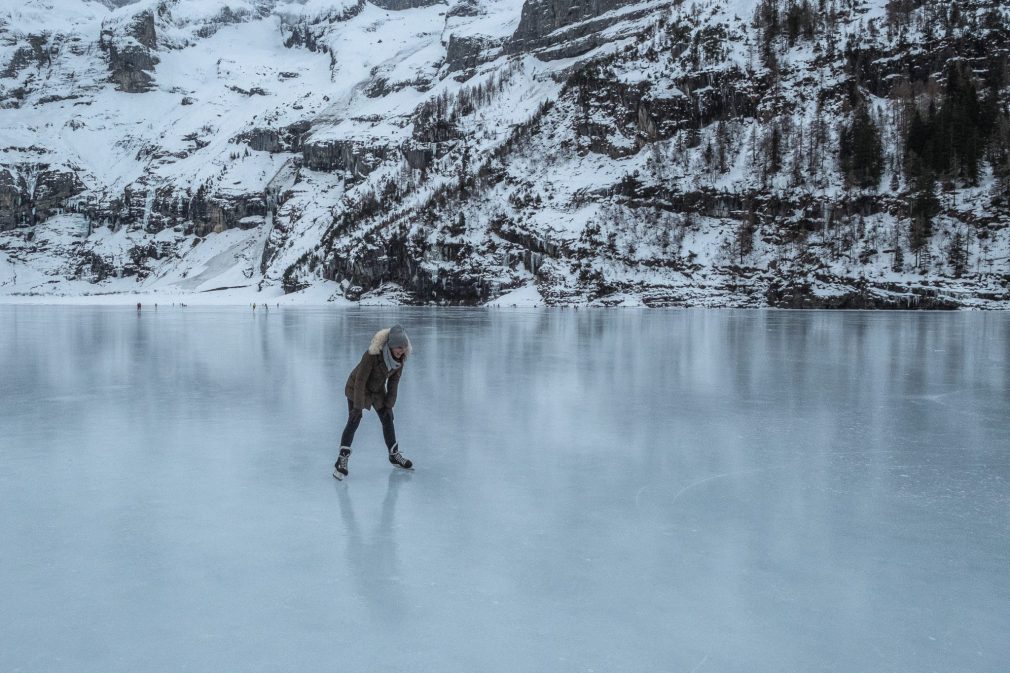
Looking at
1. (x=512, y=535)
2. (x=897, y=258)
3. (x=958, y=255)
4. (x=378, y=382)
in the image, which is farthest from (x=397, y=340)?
(x=958, y=255)

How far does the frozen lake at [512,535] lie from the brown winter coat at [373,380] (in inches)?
32.7

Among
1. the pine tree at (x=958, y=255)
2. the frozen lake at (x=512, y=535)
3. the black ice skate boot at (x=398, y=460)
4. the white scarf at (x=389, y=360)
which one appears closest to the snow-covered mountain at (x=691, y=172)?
the pine tree at (x=958, y=255)

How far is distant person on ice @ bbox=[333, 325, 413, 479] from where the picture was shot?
674 cm

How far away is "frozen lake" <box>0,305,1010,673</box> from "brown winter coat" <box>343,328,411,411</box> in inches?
32.7

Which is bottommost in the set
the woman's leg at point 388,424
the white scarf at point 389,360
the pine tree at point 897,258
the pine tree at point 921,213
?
the woman's leg at point 388,424

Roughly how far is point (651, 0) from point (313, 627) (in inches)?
5901

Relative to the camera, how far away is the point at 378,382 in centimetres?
704

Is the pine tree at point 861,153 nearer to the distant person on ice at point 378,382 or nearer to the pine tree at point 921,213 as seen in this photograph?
the pine tree at point 921,213

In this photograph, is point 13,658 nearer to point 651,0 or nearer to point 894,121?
point 894,121

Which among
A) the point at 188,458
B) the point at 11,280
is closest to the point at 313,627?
the point at 188,458

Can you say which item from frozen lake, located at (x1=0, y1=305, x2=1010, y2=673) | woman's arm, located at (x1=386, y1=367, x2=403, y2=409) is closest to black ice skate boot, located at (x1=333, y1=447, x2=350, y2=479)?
frozen lake, located at (x1=0, y1=305, x2=1010, y2=673)

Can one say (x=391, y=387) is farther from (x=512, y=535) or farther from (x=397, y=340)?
(x=512, y=535)

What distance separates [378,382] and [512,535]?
2508mm

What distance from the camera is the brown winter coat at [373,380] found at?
6.84 metres
